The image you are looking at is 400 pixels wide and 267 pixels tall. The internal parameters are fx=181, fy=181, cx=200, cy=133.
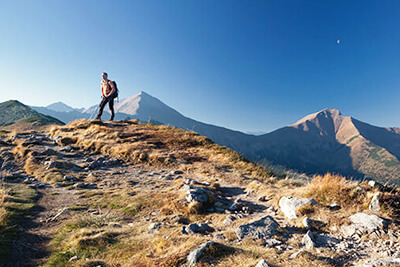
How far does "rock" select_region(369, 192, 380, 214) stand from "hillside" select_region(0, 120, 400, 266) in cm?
3

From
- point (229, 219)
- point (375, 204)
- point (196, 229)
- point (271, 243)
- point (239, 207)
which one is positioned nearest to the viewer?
point (271, 243)

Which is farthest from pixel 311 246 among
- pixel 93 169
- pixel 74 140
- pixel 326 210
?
pixel 74 140

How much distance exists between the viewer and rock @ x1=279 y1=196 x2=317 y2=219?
5.39m

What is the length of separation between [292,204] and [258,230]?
204 cm

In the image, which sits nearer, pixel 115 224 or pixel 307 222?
pixel 307 222

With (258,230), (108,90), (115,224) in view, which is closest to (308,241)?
(258,230)

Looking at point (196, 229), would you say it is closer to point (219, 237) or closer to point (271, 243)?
point (219, 237)

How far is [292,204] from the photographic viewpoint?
5617 millimetres

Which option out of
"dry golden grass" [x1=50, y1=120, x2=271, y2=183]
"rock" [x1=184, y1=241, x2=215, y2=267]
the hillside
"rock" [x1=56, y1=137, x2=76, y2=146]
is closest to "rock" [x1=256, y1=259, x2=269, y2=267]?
the hillside

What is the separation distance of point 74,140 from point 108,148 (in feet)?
19.2

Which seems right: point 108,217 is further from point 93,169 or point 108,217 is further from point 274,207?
point 93,169

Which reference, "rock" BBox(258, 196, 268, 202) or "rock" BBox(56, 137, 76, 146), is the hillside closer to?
"rock" BBox(258, 196, 268, 202)

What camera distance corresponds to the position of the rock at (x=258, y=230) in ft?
13.5

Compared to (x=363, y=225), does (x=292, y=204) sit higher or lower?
lower
